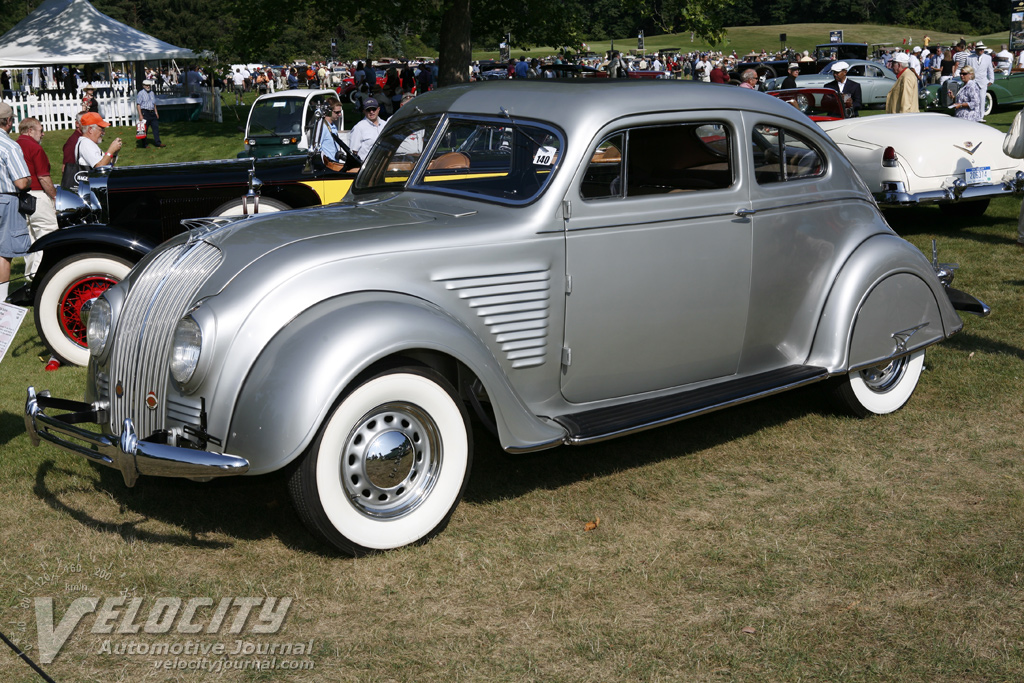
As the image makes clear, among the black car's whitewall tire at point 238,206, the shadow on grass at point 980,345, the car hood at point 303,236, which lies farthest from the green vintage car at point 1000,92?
the car hood at point 303,236

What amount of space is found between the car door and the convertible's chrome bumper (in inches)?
244

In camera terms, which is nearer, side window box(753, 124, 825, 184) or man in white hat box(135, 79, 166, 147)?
side window box(753, 124, 825, 184)

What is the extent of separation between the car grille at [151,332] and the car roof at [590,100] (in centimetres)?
162

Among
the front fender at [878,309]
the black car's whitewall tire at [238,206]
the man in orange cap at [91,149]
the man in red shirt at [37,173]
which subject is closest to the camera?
the front fender at [878,309]

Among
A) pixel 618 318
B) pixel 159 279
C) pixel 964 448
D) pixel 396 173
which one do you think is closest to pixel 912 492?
pixel 964 448

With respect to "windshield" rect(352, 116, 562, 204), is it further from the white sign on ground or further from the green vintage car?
the green vintage car

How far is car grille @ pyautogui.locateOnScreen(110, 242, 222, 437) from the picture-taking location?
3947mm

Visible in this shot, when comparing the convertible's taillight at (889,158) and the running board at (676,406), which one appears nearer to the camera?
the running board at (676,406)

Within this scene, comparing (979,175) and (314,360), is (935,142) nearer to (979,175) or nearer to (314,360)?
(979,175)

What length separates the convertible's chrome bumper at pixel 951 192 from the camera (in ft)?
34.1

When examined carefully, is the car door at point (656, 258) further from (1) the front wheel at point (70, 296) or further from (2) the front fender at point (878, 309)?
(1) the front wheel at point (70, 296)

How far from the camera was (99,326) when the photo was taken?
4320 mm

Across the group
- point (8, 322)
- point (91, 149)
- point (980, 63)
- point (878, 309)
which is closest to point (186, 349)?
point (8, 322)

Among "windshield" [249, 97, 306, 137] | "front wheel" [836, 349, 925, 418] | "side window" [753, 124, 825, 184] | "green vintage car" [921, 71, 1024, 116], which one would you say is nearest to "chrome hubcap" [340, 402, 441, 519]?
"side window" [753, 124, 825, 184]
